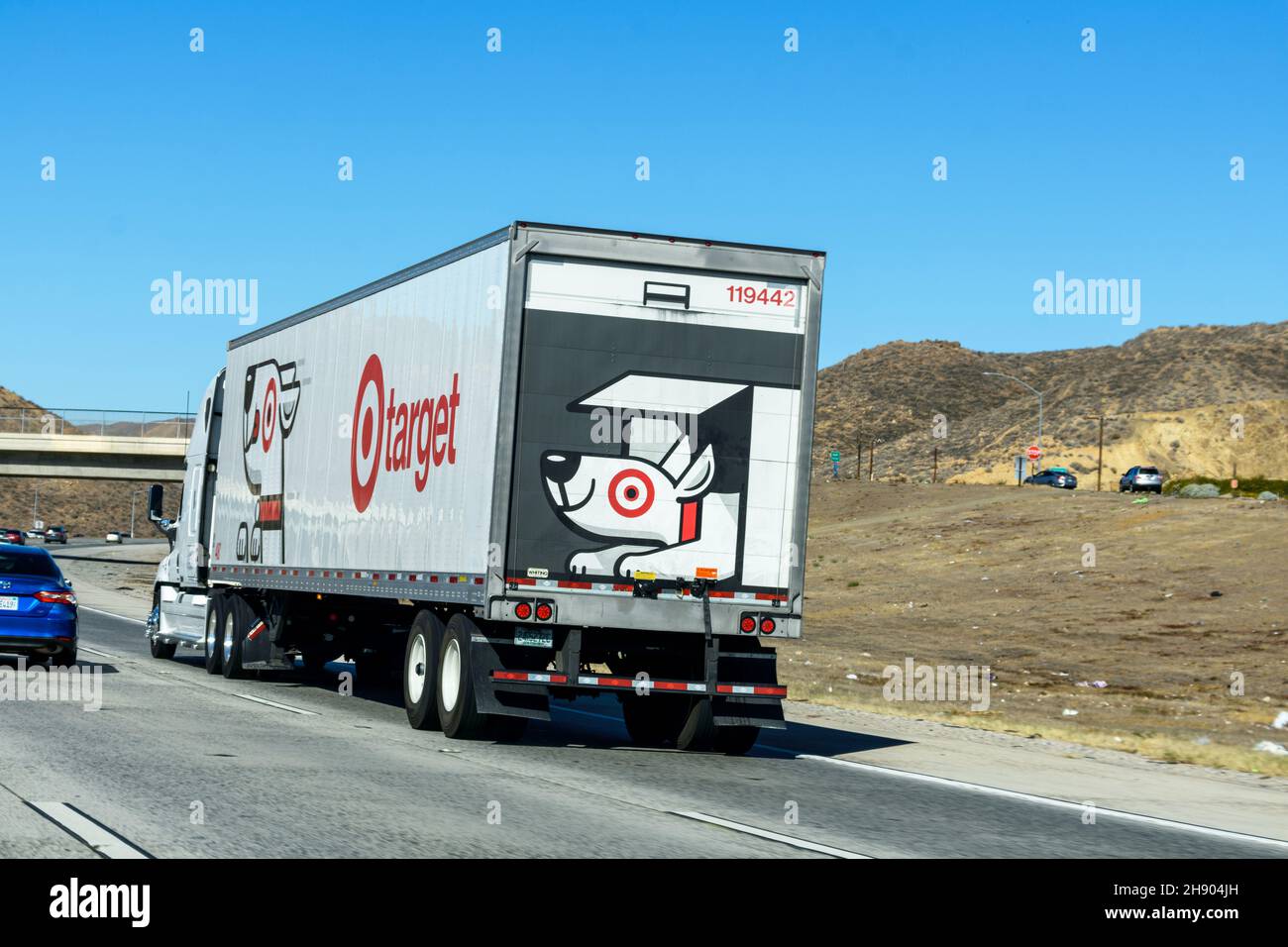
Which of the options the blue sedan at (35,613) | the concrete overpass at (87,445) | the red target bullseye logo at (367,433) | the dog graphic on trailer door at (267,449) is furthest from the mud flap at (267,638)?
the concrete overpass at (87,445)

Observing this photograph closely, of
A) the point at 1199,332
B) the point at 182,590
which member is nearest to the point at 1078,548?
the point at 182,590

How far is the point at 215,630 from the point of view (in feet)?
78.8

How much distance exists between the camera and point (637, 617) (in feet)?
48.8

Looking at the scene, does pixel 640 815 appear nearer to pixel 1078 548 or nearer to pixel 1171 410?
pixel 1078 548

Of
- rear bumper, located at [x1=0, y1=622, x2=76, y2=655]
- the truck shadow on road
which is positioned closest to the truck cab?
the truck shadow on road

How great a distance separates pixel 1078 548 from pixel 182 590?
117 ft

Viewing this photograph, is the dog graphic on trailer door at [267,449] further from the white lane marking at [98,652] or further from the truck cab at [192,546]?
the white lane marking at [98,652]

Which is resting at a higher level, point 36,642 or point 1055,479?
point 1055,479

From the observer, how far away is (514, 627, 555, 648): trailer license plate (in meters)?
14.8

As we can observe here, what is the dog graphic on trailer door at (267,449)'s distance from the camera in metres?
21.1

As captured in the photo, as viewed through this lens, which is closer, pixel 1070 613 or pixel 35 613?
pixel 35 613

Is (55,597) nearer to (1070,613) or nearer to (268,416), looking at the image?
(268,416)

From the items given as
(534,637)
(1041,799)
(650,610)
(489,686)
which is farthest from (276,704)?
(1041,799)

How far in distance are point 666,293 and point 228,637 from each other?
11.2 m
